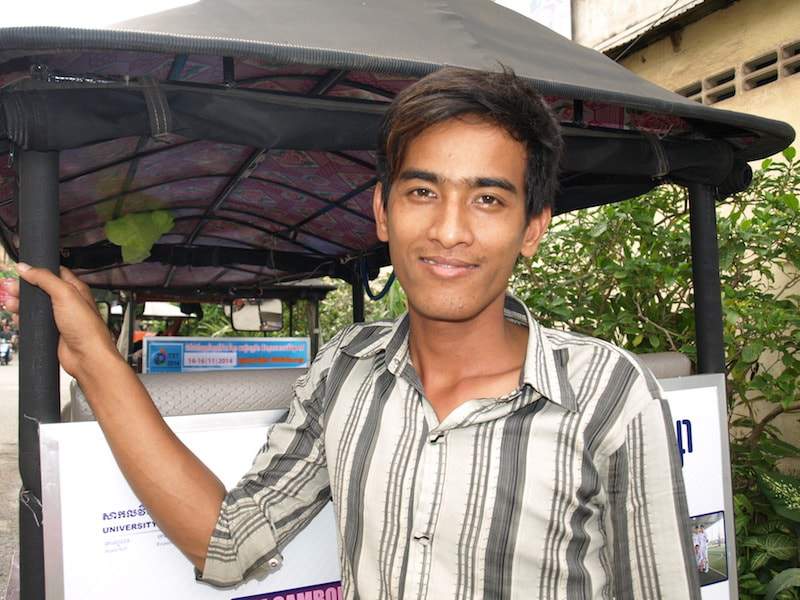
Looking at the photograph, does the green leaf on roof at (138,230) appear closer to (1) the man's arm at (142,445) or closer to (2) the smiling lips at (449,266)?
(1) the man's arm at (142,445)

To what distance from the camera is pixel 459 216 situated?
1.32 m

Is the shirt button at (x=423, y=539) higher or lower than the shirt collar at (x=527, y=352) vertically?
lower

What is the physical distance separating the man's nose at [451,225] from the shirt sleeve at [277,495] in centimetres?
42

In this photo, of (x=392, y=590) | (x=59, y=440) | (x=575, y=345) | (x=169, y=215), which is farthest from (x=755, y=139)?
(x=169, y=215)

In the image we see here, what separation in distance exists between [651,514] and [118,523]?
3.92 feet

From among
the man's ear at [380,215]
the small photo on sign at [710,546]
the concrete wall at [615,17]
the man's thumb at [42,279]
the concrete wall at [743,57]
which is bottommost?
the small photo on sign at [710,546]

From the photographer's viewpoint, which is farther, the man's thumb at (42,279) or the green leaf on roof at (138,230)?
the green leaf on roof at (138,230)

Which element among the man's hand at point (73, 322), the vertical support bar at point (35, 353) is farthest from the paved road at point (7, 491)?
the man's hand at point (73, 322)

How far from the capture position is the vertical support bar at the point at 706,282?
101 inches

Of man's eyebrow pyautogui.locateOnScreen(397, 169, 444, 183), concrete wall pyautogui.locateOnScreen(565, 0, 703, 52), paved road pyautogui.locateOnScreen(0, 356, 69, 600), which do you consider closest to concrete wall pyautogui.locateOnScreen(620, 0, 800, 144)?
concrete wall pyautogui.locateOnScreen(565, 0, 703, 52)

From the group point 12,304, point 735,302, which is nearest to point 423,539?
point 12,304

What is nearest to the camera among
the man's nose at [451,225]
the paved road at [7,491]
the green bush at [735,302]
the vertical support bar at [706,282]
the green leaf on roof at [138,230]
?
the man's nose at [451,225]

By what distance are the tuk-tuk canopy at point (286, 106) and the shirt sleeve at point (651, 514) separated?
998 mm

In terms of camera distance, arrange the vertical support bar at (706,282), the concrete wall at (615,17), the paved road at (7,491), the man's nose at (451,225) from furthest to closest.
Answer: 1. the concrete wall at (615,17)
2. the paved road at (7,491)
3. the vertical support bar at (706,282)
4. the man's nose at (451,225)
